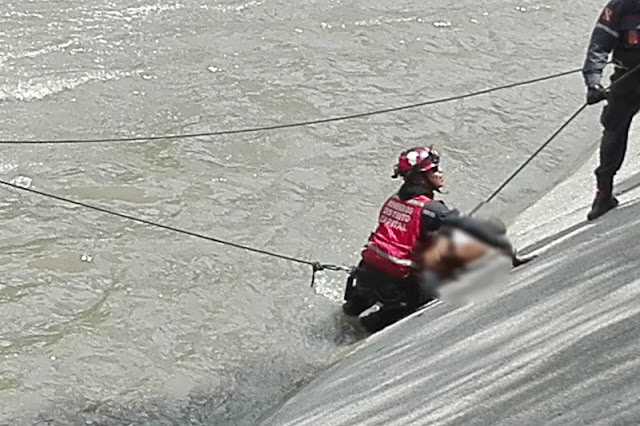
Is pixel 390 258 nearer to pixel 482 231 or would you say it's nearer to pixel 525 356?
pixel 525 356

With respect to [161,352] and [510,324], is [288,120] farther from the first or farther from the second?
[510,324]

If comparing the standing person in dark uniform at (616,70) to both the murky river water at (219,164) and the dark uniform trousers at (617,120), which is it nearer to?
the dark uniform trousers at (617,120)

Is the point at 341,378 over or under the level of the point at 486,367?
under

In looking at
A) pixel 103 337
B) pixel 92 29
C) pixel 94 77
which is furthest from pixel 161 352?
pixel 92 29

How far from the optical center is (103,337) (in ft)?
19.3

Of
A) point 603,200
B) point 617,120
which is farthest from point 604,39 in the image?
point 603,200

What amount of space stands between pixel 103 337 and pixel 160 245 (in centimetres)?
116

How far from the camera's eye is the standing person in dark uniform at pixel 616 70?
4.87 metres

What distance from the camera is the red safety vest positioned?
5.24 meters

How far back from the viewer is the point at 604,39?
4.90m

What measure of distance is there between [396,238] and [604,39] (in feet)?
5.05

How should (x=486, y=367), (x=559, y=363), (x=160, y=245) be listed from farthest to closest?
1. (x=160, y=245)
2. (x=486, y=367)
3. (x=559, y=363)

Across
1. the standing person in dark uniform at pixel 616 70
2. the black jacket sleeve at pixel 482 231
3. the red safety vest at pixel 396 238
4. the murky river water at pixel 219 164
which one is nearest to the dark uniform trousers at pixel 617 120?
the standing person in dark uniform at pixel 616 70

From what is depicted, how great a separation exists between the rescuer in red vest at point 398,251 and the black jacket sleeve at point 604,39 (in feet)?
3.01
